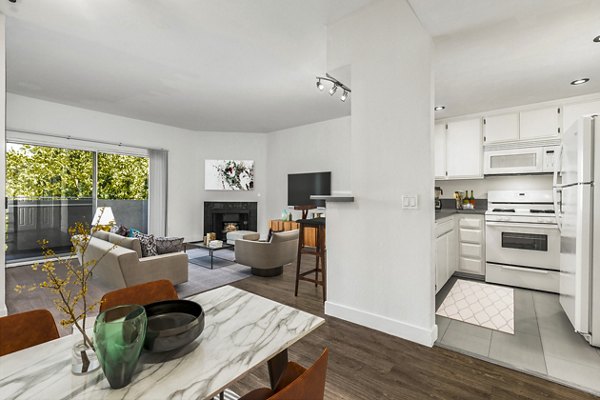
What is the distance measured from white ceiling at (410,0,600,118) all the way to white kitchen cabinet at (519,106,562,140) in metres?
0.17

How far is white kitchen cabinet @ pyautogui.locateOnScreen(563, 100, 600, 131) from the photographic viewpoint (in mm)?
3674

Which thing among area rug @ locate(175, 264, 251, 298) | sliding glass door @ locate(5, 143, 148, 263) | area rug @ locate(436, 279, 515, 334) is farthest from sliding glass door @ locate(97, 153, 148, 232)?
area rug @ locate(436, 279, 515, 334)

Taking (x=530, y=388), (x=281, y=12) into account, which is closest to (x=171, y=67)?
(x=281, y=12)

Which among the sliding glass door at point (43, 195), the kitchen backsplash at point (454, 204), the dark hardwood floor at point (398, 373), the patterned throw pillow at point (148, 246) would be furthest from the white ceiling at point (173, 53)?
the dark hardwood floor at point (398, 373)

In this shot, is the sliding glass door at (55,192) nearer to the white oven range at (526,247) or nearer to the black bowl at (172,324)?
the black bowl at (172,324)

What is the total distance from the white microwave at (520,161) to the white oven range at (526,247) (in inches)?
14.8

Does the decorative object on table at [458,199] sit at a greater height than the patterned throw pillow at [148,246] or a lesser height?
greater

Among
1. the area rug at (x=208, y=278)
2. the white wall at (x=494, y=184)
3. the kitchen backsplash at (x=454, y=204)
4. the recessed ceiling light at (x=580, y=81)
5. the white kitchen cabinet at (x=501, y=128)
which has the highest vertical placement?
the recessed ceiling light at (x=580, y=81)

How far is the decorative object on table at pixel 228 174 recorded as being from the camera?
707 cm

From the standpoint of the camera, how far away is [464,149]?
448 centimetres

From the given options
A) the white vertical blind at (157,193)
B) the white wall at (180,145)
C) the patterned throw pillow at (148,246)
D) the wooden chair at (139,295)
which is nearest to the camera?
the wooden chair at (139,295)

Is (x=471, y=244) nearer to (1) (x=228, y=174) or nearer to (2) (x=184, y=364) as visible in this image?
(2) (x=184, y=364)

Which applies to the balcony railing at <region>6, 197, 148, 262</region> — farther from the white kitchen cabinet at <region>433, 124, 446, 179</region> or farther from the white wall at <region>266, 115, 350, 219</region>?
the white kitchen cabinet at <region>433, 124, 446, 179</region>

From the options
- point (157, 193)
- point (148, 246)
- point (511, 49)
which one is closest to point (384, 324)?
point (148, 246)
